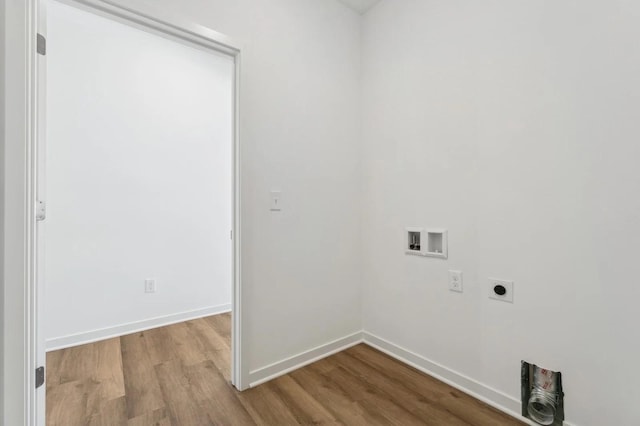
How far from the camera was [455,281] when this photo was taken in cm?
173

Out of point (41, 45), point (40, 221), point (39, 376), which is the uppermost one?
point (41, 45)

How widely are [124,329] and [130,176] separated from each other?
138cm

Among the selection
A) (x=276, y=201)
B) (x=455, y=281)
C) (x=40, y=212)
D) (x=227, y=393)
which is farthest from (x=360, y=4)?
(x=227, y=393)

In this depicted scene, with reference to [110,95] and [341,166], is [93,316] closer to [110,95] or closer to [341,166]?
[110,95]

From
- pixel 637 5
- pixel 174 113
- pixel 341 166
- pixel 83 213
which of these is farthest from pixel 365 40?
pixel 83 213

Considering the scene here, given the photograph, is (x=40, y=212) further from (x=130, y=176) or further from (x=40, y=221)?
(x=130, y=176)

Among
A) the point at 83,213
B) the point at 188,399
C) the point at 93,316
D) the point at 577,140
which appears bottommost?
the point at 188,399

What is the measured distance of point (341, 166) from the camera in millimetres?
2252

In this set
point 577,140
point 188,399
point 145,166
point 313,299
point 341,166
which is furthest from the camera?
point 145,166

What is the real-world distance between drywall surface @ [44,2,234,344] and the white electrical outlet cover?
6.63ft

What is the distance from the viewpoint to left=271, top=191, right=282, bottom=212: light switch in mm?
1864

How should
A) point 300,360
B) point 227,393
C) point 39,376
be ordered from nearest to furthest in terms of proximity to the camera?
point 39,376 < point 227,393 < point 300,360

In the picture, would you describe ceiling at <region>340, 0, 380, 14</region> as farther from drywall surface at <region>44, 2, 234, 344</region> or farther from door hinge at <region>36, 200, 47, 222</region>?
door hinge at <region>36, 200, 47, 222</region>

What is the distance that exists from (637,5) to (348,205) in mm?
1754
